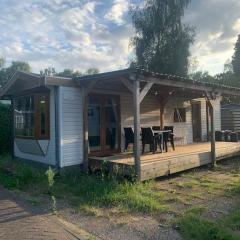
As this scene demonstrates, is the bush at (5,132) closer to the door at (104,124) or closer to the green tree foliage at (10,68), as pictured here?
the door at (104,124)

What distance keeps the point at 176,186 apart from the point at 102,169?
2091 millimetres

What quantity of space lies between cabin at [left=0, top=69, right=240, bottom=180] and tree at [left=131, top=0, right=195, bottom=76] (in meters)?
13.6

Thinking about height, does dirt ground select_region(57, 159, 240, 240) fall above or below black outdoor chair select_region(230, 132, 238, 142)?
below

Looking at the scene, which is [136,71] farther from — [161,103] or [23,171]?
[161,103]

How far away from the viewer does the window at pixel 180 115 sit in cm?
1471

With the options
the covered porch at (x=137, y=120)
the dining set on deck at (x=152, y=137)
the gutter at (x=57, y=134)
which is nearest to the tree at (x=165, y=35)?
the covered porch at (x=137, y=120)

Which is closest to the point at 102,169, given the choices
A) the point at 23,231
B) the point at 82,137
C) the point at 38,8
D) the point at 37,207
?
the point at 82,137

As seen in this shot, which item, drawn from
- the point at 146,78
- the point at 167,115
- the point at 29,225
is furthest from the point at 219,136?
the point at 29,225

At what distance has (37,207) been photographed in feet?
21.4

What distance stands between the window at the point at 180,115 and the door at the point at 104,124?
419 centimetres

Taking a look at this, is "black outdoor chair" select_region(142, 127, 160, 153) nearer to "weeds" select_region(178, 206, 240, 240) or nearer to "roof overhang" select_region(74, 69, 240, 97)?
"roof overhang" select_region(74, 69, 240, 97)

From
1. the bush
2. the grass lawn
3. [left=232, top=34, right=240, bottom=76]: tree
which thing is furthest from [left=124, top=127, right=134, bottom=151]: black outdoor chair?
[left=232, top=34, right=240, bottom=76]: tree

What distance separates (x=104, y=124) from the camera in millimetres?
10914

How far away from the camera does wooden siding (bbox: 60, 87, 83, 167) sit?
31.0 feet
